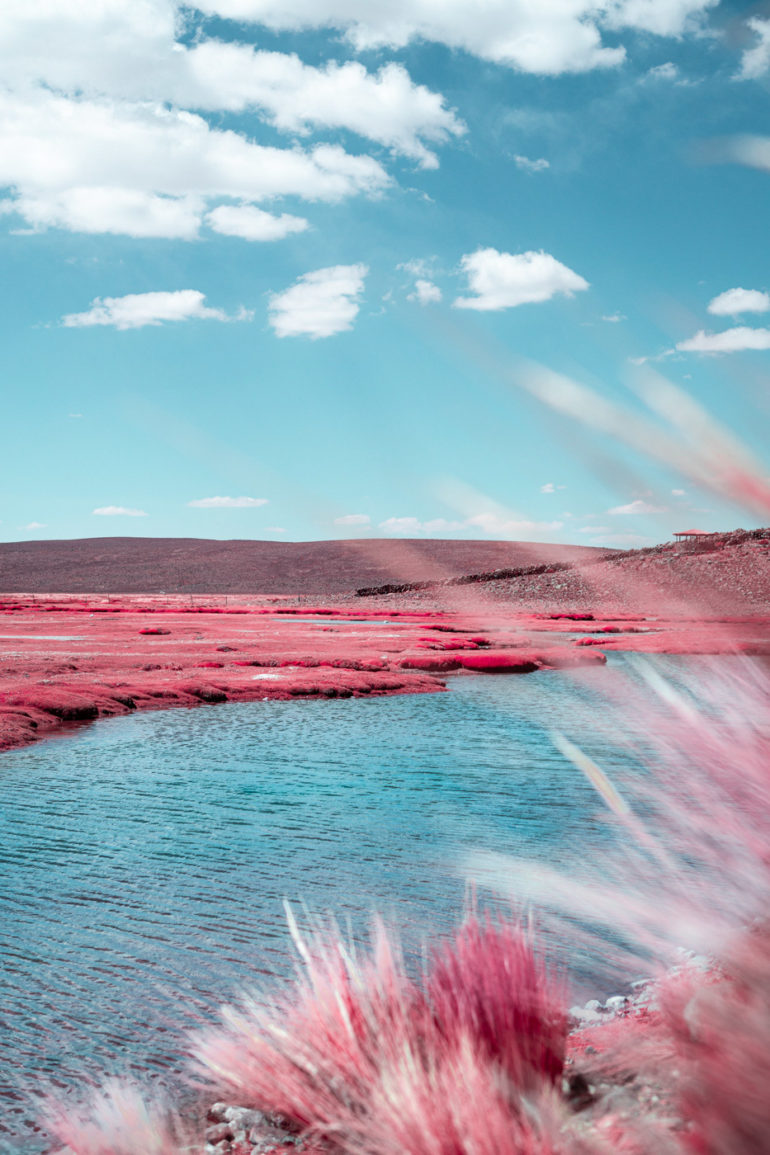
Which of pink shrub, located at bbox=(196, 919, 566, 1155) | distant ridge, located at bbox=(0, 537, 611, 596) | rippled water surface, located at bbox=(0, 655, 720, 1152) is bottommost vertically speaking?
rippled water surface, located at bbox=(0, 655, 720, 1152)

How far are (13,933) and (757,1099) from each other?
25.3 ft

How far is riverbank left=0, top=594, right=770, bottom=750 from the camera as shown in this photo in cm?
2652

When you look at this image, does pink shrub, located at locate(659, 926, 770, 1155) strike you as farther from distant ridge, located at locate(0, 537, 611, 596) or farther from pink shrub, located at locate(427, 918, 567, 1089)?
distant ridge, located at locate(0, 537, 611, 596)

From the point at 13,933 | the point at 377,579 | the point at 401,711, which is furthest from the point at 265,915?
the point at 377,579

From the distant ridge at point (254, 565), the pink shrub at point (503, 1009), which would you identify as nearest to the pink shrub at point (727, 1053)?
the pink shrub at point (503, 1009)

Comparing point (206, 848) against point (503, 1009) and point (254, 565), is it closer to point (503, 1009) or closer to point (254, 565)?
point (503, 1009)

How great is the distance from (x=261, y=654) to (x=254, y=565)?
444 feet

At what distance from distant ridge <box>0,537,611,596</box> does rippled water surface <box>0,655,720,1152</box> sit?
121 meters

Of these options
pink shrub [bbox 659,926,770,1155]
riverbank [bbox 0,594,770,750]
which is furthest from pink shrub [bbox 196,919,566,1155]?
riverbank [bbox 0,594,770,750]

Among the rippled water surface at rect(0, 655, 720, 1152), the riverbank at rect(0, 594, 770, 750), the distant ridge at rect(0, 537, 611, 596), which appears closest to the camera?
the rippled water surface at rect(0, 655, 720, 1152)

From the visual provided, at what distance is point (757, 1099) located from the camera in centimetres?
357

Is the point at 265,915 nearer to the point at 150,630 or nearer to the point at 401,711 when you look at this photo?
the point at 401,711

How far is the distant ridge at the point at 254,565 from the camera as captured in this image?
154 meters

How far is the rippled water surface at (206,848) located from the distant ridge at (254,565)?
121427 mm
